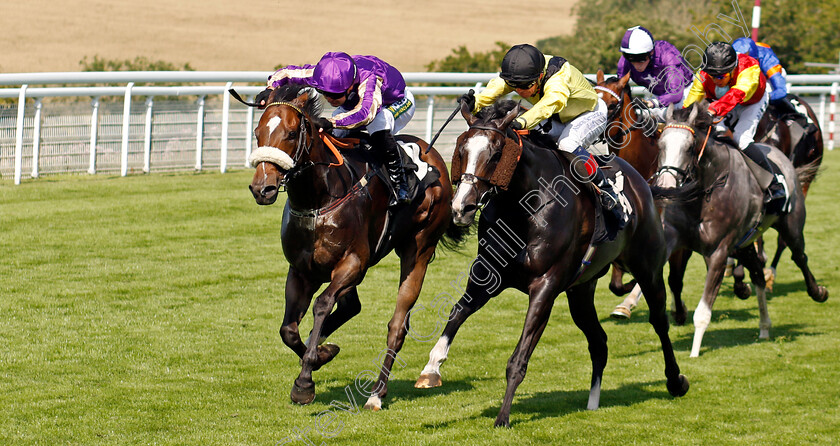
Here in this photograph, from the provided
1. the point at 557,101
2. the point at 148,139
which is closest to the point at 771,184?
the point at 557,101

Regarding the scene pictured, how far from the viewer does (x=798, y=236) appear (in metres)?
8.49

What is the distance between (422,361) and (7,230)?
483 centimetres

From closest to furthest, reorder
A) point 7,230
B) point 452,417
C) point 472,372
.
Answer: point 452,417
point 472,372
point 7,230

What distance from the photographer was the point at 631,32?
809 centimetres

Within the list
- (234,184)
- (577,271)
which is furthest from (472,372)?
(234,184)

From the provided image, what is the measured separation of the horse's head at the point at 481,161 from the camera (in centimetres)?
450

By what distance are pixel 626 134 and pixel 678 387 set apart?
8.47 feet

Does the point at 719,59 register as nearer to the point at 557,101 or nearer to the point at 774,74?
the point at 774,74

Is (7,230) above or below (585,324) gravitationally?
below

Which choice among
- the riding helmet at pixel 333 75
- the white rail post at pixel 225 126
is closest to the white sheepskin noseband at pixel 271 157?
the riding helmet at pixel 333 75

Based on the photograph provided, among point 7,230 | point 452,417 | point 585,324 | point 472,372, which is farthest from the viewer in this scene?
point 7,230

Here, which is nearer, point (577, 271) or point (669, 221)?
point (577, 271)

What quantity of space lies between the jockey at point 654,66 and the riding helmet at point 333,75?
11.2 feet

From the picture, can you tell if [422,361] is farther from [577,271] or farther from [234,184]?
[234,184]
